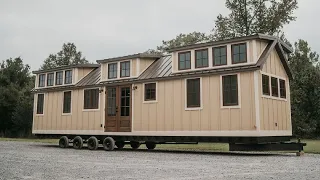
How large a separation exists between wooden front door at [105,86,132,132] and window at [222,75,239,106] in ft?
18.8

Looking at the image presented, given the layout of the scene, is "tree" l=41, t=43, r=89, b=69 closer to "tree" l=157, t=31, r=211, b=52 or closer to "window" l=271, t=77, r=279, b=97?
"tree" l=157, t=31, r=211, b=52

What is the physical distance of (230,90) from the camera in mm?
15805

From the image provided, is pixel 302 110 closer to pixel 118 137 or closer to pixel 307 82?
pixel 307 82

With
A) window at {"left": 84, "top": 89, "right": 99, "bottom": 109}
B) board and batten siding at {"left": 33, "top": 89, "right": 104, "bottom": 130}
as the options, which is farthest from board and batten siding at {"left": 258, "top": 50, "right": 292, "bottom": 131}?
window at {"left": 84, "top": 89, "right": 99, "bottom": 109}

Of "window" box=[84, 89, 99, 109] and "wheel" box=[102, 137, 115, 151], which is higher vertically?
"window" box=[84, 89, 99, 109]

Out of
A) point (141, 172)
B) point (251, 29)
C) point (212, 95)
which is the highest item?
point (251, 29)

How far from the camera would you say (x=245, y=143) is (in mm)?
15070

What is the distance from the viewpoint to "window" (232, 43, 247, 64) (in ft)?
52.3

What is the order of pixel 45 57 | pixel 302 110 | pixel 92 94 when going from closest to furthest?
pixel 92 94 → pixel 302 110 → pixel 45 57

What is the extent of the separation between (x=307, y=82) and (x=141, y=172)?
39052mm

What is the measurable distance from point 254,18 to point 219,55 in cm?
1576

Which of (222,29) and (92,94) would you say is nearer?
(92,94)

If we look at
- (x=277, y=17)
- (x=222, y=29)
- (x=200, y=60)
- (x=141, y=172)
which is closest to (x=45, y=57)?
(x=222, y=29)

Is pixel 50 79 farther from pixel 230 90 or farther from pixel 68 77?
pixel 230 90
